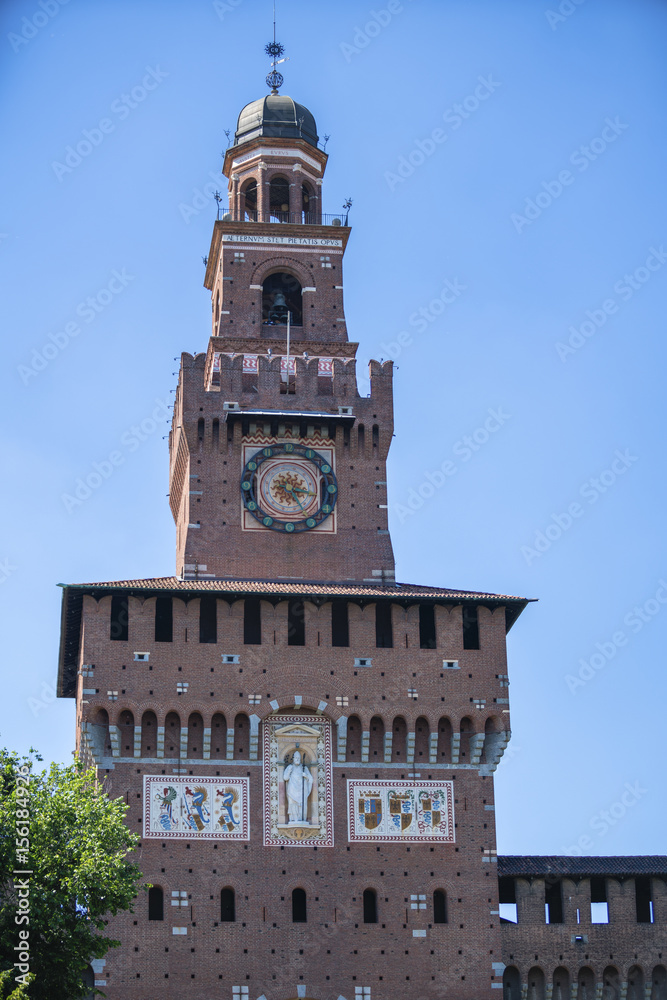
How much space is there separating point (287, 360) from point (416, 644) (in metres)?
12.3

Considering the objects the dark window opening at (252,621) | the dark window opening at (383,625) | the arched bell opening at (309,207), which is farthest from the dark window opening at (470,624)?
the arched bell opening at (309,207)

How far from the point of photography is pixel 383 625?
63562 mm

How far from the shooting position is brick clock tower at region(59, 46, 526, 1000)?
194 ft

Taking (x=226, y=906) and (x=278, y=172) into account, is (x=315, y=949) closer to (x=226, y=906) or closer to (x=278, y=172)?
(x=226, y=906)

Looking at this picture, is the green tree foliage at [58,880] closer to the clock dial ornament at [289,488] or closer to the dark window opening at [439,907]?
the dark window opening at [439,907]

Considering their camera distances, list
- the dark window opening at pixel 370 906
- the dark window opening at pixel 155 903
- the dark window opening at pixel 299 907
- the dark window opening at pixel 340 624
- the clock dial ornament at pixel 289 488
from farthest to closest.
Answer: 1. the clock dial ornament at pixel 289 488
2. the dark window opening at pixel 340 624
3. the dark window opening at pixel 370 906
4. the dark window opening at pixel 299 907
5. the dark window opening at pixel 155 903

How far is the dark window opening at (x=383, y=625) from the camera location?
208 ft

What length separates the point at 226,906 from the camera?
59469mm

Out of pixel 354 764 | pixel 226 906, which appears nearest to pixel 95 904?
pixel 226 906

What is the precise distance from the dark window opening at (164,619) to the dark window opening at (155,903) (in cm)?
808

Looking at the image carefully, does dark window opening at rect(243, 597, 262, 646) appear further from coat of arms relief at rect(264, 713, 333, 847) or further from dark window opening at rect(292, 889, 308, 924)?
dark window opening at rect(292, 889, 308, 924)

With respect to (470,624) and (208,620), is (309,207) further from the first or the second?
(208,620)

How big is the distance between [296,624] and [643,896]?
14.5 m

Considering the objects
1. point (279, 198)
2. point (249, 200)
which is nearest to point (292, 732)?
point (249, 200)
